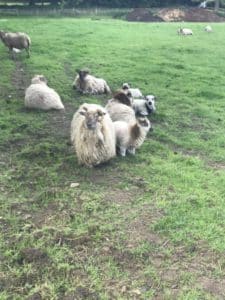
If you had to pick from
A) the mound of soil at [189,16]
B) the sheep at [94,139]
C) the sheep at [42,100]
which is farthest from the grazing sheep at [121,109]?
the mound of soil at [189,16]

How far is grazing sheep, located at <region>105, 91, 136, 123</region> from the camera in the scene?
362 inches

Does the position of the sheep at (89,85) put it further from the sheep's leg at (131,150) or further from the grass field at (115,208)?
the sheep's leg at (131,150)

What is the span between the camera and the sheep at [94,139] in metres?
7.59

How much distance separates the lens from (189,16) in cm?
4184

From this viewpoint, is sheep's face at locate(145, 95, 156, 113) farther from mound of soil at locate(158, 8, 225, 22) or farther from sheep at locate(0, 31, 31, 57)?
mound of soil at locate(158, 8, 225, 22)

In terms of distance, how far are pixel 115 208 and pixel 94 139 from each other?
1.68 m

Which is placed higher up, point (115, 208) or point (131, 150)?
point (131, 150)

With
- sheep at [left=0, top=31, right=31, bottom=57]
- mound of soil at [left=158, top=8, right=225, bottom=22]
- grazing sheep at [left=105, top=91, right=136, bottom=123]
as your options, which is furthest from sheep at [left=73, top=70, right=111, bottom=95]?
mound of soil at [left=158, top=8, right=225, bottom=22]

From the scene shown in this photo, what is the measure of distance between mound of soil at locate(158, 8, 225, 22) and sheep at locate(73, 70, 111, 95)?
29.4 m

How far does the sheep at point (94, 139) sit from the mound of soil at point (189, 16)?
34190 mm

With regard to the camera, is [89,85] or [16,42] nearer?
[89,85]

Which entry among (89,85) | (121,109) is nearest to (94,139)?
(121,109)

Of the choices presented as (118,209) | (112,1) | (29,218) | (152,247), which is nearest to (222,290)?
(152,247)

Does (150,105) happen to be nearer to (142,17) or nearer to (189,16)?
(142,17)
